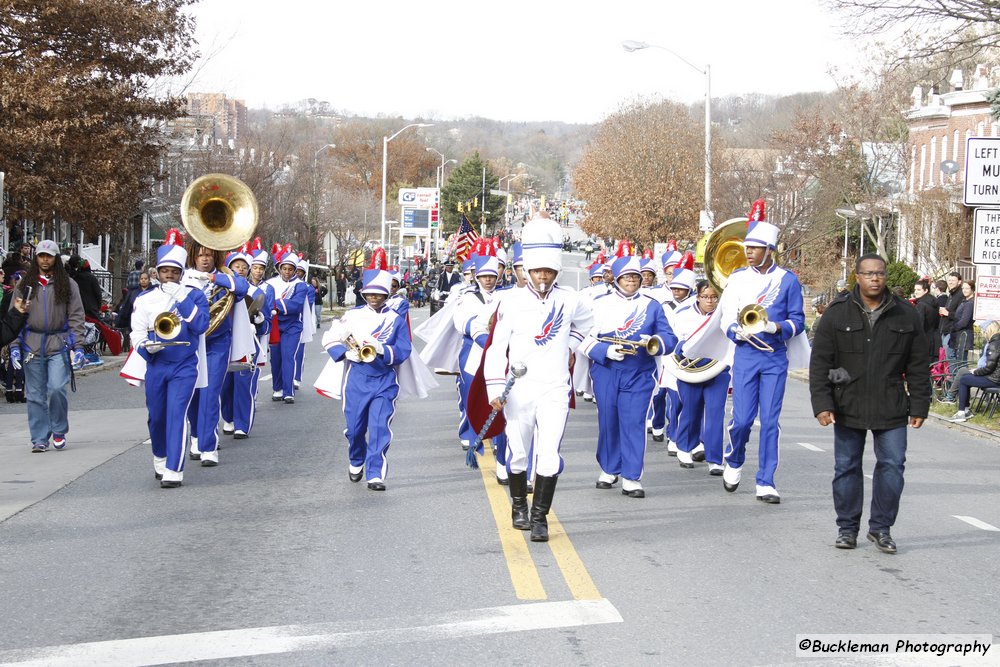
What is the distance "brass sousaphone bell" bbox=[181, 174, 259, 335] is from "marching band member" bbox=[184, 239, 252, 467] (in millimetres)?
134

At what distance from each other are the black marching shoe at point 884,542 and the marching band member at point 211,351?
6235 millimetres

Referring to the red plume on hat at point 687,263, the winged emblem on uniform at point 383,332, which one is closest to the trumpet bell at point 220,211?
the winged emblem on uniform at point 383,332

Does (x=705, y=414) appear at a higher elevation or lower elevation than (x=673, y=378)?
lower

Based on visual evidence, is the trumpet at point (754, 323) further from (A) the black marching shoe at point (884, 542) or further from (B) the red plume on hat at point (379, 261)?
(B) the red plume on hat at point (379, 261)

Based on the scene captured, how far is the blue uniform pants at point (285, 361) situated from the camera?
17844 millimetres

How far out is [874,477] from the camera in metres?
8.41

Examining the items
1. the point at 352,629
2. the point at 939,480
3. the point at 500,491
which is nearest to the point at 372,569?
the point at 352,629

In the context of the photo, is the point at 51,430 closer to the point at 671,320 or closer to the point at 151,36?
the point at 671,320

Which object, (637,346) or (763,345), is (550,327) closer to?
(637,346)

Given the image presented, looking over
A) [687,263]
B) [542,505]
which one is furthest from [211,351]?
[687,263]

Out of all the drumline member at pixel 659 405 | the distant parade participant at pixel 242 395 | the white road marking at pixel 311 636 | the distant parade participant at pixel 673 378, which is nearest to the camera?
the white road marking at pixel 311 636

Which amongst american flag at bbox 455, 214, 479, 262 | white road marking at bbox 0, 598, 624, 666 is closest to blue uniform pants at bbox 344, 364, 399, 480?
white road marking at bbox 0, 598, 624, 666

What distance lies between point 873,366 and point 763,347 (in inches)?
80.9

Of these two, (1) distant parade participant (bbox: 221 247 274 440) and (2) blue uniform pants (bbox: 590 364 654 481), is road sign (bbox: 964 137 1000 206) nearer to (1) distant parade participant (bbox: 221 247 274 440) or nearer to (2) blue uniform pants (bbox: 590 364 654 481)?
(2) blue uniform pants (bbox: 590 364 654 481)
